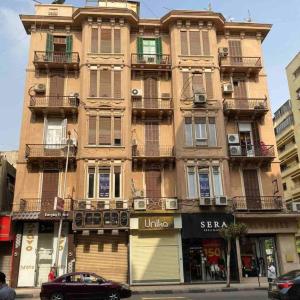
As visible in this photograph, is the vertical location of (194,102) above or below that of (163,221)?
above

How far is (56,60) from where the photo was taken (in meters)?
27.8

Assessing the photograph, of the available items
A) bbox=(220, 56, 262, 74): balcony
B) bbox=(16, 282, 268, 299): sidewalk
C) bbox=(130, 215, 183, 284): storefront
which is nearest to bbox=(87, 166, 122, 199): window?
bbox=(130, 215, 183, 284): storefront

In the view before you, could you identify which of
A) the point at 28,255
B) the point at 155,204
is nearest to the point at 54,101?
the point at 155,204

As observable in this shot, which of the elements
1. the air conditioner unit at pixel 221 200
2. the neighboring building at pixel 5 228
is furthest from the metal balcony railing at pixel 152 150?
the neighboring building at pixel 5 228

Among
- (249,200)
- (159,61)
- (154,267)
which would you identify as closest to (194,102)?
(159,61)

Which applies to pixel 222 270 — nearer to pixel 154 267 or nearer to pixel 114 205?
pixel 154 267

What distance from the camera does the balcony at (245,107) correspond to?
27422mm

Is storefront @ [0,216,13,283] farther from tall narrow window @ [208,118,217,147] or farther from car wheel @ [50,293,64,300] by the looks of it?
tall narrow window @ [208,118,217,147]

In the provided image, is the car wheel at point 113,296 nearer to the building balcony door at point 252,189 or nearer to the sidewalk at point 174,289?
the sidewalk at point 174,289

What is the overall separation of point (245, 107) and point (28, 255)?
1837 centimetres

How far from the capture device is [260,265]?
82.0 ft

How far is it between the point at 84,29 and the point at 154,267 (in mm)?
18079

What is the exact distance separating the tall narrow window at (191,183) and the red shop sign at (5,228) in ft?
38.7

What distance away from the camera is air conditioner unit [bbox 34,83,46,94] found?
26962 millimetres
